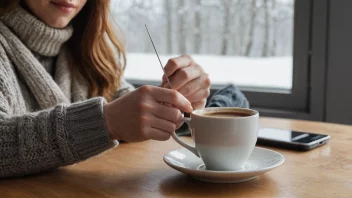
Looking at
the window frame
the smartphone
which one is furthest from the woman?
the window frame

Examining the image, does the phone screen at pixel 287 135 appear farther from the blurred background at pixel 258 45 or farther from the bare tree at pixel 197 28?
the bare tree at pixel 197 28

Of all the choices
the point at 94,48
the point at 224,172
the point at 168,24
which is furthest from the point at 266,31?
the point at 224,172

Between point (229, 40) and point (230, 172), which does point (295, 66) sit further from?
point (230, 172)

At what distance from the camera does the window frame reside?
1.64 metres

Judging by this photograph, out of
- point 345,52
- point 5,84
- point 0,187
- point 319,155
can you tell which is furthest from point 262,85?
point 0,187

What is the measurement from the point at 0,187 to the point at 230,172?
1.16ft

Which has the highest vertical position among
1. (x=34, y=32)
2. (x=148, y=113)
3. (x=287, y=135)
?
(x=34, y=32)

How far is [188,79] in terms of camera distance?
0.99m

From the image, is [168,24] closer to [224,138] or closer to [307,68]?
[307,68]

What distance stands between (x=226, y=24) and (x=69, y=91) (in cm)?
75

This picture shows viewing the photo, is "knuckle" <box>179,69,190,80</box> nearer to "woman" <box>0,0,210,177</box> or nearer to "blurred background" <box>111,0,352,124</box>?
"woman" <box>0,0,210,177</box>

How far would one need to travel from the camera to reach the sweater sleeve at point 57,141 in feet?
2.85

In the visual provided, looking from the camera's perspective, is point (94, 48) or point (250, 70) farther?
point (250, 70)

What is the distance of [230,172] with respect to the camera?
77cm
